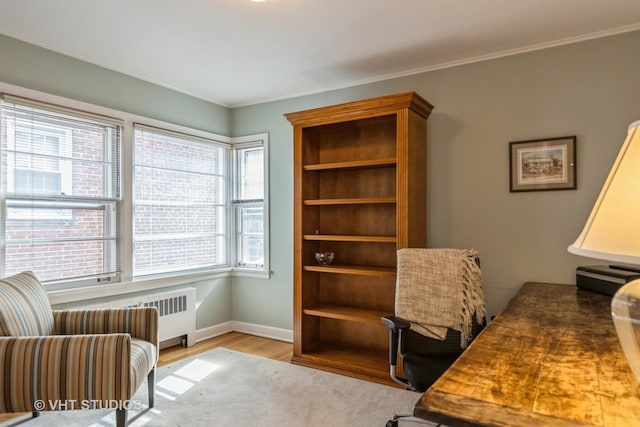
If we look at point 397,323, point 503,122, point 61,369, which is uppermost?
point 503,122

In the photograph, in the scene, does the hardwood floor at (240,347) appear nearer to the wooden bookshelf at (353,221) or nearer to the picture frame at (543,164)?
the wooden bookshelf at (353,221)

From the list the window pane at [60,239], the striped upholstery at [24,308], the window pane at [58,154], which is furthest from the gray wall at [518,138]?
the striped upholstery at [24,308]

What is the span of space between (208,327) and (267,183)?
1.65m

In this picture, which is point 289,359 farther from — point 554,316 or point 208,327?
point 554,316

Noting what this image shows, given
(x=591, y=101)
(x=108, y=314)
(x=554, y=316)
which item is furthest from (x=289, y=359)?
(x=591, y=101)

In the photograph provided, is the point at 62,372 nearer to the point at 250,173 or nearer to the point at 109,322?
the point at 109,322

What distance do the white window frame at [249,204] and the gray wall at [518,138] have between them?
1277 mm

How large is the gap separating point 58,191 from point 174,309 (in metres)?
1.42

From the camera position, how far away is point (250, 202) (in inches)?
168

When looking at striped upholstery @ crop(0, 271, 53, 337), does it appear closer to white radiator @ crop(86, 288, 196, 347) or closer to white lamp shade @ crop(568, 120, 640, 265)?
white radiator @ crop(86, 288, 196, 347)

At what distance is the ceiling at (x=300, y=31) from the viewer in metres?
2.31

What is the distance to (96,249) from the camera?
316cm

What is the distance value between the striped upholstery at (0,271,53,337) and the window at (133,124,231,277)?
41.3 inches

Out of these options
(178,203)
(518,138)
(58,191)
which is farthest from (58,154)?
(518,138)
